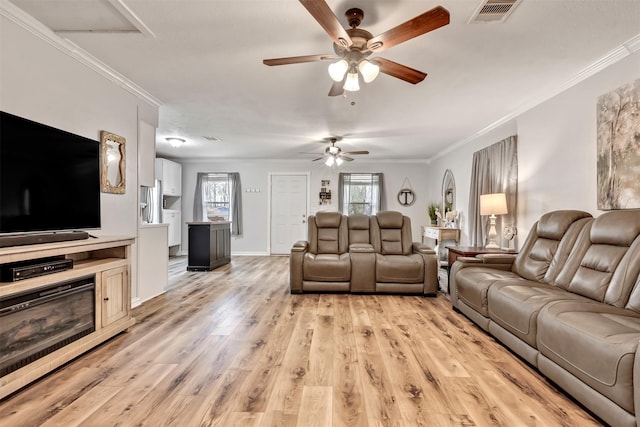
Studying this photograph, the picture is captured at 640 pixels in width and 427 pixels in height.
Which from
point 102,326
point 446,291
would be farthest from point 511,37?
point 102,326

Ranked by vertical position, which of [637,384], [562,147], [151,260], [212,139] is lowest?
[637,384]

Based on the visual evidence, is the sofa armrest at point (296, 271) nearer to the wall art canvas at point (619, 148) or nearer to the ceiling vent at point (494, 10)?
the ceiling vent at point (494, 10)

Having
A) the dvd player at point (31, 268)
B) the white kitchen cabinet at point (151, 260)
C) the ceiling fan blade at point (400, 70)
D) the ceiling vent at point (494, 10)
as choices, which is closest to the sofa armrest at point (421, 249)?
the ceiling fan blade at point (400, 70)

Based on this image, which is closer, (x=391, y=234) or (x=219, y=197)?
(x=391, y=234)

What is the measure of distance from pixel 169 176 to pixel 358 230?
486cm

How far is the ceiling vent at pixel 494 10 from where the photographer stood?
1.98 m

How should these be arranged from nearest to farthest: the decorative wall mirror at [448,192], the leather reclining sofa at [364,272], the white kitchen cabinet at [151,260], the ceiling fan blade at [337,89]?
the ceiling fan blade at [337,89], the white kitchen cabinet at [151,260], the leather reclining sofa at [364,272], the decorative wall mirror at [448,192]

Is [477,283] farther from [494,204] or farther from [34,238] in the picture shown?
[34,238]

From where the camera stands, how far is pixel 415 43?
248cm

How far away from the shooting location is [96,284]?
2406 millimetres

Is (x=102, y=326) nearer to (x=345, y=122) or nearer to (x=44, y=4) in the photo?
(x=44, y=4)

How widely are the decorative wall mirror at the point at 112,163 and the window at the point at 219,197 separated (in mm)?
4541

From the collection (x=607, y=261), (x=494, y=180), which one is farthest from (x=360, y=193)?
(x=607, y=261)

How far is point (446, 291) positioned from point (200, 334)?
10.9 feet
